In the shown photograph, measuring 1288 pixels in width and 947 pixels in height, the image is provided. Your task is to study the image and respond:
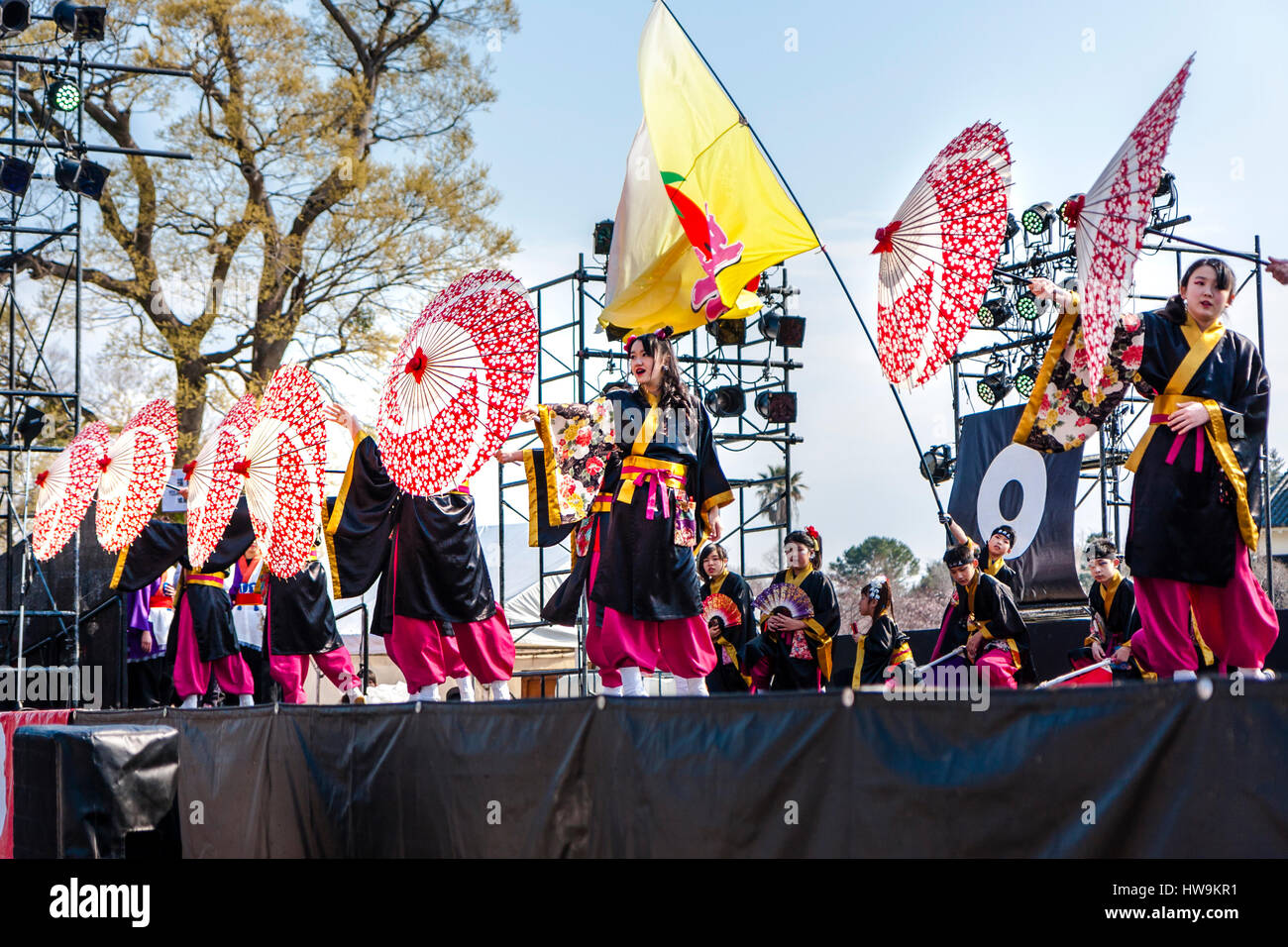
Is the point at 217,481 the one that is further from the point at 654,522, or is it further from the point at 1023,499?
the point at 1023,499

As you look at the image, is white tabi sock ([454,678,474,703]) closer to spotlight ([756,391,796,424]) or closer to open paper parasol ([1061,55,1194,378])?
open paper parasol ([1061,55,1194,378])

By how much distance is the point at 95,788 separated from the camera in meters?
4.25

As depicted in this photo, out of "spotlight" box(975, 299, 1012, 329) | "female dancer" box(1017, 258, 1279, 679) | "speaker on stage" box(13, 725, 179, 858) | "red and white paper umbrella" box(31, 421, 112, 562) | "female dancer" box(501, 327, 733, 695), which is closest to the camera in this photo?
"female dancer" box(1017, 258, 1279, 679)

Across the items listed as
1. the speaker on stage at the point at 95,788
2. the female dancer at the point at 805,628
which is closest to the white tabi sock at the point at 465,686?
the speaker on stage at the point at 95,788

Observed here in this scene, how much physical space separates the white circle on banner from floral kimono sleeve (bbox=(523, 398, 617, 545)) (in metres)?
5.83

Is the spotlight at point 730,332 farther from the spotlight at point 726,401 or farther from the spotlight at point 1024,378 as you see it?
the spotlight at point 1024,378

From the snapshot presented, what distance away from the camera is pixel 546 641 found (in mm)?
15039

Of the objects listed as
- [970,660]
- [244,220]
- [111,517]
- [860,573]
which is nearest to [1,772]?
[111,517]

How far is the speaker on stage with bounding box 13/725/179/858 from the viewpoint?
425 centimetres

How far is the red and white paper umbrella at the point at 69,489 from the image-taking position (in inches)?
369

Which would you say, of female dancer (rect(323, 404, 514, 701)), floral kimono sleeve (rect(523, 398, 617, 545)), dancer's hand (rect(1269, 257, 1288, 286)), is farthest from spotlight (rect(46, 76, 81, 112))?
dancer's hand (rect(1269, 257, 1288, 286))

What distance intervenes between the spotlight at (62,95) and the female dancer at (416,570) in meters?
5.31
